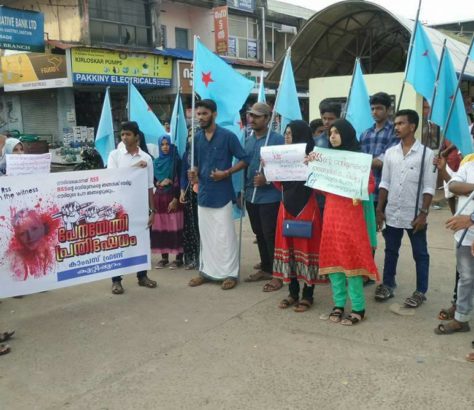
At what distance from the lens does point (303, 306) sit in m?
4.35

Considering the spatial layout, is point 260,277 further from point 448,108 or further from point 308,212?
point 448,108

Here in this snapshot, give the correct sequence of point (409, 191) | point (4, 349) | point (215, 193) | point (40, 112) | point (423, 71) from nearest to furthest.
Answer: point (4, 349)
point (409, 191)
point (423, 71)
point (215, 193)
point (40, 112)

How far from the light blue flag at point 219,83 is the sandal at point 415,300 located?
251cm

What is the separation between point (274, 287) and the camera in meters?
4.93

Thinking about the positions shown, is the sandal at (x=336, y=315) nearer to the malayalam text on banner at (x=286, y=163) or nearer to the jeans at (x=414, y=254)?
the jeans at (x=414, y=254)

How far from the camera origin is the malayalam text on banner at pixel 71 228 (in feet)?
13.3

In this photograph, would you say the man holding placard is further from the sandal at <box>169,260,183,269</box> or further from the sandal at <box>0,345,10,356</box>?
the sandal at <box>0,345,10,356</box>

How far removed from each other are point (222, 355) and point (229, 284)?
156 centimetres

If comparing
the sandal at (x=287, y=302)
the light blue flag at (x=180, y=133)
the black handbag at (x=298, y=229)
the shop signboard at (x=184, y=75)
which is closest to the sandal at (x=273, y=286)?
the sandal at (x=287, y=302)

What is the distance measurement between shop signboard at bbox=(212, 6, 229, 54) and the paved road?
1865cm

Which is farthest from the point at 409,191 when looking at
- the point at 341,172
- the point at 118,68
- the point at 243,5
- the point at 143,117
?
the point at 243,5

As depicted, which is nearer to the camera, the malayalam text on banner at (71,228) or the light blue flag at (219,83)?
the malayalam text on banner at (71,228)

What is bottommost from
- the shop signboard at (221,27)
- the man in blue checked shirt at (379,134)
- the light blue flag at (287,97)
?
the man in blue checked shirt at (379,134)

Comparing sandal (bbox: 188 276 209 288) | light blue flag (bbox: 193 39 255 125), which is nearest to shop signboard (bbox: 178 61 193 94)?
light blue flag (bbox: 193 39 255 125)
